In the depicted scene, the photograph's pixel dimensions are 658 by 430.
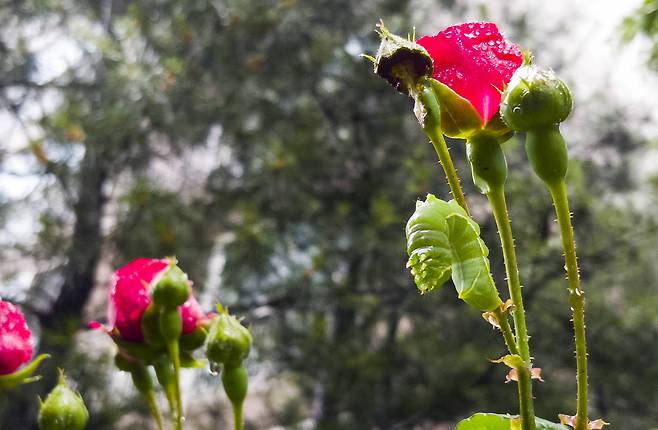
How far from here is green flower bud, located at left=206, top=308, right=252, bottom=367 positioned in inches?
13.1

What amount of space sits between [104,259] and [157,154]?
1.15ft

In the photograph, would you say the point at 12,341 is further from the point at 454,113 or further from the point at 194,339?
the point at 454,113

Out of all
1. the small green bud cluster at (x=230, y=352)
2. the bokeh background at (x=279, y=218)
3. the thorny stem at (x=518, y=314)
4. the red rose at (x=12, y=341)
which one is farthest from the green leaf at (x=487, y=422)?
the bokeh background at (x=279, y=218)

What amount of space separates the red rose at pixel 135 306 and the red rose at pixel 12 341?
0.15 ft

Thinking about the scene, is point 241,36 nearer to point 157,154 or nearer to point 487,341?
point 157,154

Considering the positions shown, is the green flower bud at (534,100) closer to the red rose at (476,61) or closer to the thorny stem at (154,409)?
the red rose at (476,61)

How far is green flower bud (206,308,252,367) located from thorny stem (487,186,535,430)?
17cm

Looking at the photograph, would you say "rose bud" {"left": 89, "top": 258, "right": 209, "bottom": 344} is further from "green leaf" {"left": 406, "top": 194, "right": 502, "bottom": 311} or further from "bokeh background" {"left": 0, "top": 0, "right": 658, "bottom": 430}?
"bokeh background" {"left": 0, "top": 0, "right": 658, "bottom": 430}

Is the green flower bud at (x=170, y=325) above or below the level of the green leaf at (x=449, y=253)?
above

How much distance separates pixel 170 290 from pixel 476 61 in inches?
7.4

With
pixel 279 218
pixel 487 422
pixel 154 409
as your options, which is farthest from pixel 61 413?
pixel 279 218

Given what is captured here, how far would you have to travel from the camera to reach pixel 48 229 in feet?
5.89

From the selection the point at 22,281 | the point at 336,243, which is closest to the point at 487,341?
the point at 336,243

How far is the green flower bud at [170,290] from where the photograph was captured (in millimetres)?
330
